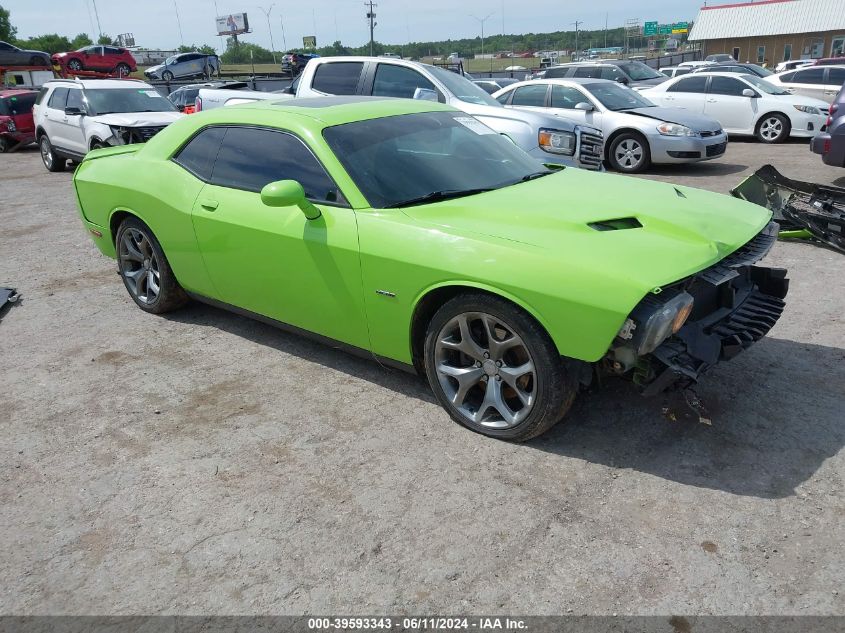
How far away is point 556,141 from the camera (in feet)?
27.8

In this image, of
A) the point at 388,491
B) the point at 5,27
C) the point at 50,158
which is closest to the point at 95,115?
the point at 50,158

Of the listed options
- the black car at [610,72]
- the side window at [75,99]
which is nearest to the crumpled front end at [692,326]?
the black car at [610,72]

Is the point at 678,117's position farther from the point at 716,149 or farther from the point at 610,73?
the point at 610,73

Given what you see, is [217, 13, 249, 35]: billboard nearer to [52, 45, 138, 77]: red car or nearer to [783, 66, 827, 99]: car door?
[52, 45, 138, 77]: red car

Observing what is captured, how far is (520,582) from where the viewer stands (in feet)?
8.21

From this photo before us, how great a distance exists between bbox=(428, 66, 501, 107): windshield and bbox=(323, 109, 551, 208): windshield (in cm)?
473

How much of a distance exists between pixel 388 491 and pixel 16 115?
1828 centimetres

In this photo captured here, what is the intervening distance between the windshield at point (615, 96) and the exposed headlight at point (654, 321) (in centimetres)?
885

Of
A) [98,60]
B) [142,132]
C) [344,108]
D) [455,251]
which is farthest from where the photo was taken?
[98,60]

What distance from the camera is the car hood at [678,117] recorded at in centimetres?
1045

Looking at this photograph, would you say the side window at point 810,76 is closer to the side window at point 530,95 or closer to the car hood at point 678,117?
the car hood at point 678,117

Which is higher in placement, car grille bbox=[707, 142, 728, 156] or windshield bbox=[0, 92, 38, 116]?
windshield bbox=[0, 92, 38, 116]

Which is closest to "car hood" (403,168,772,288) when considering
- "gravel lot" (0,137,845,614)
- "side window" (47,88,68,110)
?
"gravel lot" (0,137,845,614)

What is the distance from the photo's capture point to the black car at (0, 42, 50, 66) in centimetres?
2931
